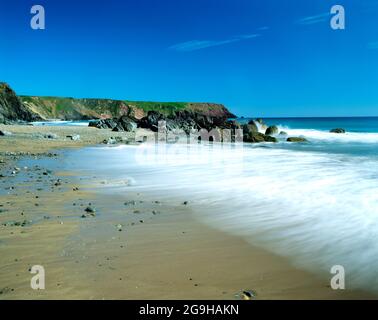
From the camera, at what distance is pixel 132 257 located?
15.6ft

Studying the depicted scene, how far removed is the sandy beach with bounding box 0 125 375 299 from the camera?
154 inches

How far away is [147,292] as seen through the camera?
3.88 meters

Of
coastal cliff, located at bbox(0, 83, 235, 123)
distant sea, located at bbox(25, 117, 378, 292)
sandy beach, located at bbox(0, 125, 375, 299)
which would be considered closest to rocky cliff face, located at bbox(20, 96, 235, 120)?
coastal cliff, located at bbox(0, 83, 235, 123)

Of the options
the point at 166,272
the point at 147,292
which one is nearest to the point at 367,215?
the point at 166,272

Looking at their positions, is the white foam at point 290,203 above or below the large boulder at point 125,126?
below

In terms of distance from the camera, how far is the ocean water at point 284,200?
16.4 feet

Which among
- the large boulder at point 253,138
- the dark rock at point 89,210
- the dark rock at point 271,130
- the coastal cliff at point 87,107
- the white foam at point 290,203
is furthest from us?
the coastal cliff at point 87,107

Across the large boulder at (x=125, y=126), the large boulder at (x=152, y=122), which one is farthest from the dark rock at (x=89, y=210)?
the large boulder at (x=125, y=126)

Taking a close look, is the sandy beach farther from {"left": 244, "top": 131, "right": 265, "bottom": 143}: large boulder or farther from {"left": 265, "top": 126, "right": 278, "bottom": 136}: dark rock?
{"left": 265, "top": 126, "right": 278, "bottom": 136}: dark rock

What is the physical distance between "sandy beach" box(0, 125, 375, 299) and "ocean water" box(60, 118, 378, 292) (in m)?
0.40

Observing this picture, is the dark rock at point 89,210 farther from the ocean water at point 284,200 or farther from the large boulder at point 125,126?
the large boulder at point 125,126

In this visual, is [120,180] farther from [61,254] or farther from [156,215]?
[61,254]

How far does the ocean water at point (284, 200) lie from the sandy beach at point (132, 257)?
1.32 feet
